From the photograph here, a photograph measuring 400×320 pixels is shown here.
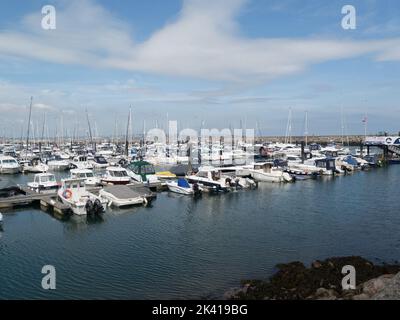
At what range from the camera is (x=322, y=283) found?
13.6 m

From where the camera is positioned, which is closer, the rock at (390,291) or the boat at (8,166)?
the rock at (390,291)

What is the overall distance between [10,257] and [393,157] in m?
65.5

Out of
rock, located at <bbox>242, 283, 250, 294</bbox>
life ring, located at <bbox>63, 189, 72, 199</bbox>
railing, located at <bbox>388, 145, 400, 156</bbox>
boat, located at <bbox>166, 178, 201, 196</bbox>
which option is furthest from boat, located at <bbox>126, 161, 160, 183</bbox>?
railing, located at <bbox>388, 145, 400, 156</bbox>

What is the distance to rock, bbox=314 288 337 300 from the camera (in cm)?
1210

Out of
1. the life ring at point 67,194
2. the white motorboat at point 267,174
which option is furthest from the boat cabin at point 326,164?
the life ring at point 67,194

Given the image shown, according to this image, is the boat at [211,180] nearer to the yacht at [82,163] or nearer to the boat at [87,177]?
the boat at [87,177]

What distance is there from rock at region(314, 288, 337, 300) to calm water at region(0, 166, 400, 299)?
10.6 ft

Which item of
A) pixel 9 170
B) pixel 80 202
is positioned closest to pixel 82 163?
pixel 9 170

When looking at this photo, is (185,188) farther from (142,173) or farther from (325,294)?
(325,294)

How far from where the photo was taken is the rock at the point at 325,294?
12096 millimetres

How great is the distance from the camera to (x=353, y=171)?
52.7m

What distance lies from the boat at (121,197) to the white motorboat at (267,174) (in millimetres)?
18049

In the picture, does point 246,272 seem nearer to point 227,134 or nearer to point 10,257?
point 10,257

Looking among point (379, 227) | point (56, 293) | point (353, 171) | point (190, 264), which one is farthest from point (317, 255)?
point (353, 171)
